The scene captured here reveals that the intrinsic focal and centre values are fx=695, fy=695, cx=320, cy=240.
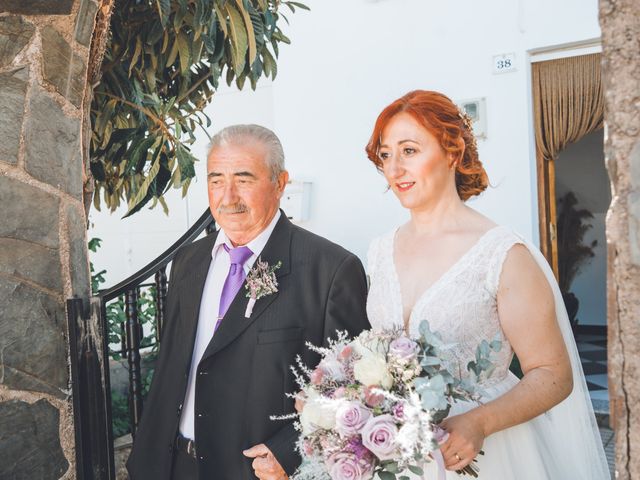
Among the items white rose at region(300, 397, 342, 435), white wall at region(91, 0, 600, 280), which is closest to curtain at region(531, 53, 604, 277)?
white wall at region(91, 0, 600, 280)

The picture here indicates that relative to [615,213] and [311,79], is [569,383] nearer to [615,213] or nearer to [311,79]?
[615,213]

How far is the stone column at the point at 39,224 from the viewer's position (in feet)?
8.53

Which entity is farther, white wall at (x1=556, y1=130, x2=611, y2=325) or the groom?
white wall at (x1=556, y1=130, x2=611, y2=325)

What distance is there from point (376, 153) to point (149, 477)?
1423 millimetres

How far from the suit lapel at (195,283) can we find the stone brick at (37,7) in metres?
1.09

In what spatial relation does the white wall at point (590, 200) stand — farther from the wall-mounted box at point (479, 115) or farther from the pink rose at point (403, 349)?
the pink rose at point (403, 349)

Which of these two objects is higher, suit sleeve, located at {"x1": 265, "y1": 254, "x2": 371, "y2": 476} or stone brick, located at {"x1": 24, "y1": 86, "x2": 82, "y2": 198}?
stone brick, located at {"x1": 24, "y1": 86, "x2": 82, "y2": 198}

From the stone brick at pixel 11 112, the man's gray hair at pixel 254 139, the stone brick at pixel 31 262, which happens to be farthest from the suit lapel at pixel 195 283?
the stone brick at pixel 11 112

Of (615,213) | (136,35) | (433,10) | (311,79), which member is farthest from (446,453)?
(311,79)

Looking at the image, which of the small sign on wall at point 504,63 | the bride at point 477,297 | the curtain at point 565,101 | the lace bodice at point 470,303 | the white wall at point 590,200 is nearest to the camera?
the bride at point 477,297

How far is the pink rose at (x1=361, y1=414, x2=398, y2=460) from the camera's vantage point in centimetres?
150

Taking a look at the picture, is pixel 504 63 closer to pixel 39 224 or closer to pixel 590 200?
pixel 39 224

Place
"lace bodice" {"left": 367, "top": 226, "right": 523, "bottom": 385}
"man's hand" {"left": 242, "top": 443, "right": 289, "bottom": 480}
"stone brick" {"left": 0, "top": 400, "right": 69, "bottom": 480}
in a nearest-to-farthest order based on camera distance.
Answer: "lace bodice" {"left": 367, "top": 226, "right": 523, "bottom": 385} < "man's hand" {"left": 242, "top": 443, "right": 289, "bottom": 480} < "stone brick" {"left": 0, "top": 400, "right": 69, "bottom": 480}

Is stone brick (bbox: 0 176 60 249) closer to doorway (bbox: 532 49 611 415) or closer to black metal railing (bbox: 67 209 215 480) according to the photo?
black metal railing (bbox: 67 209 215 480)
